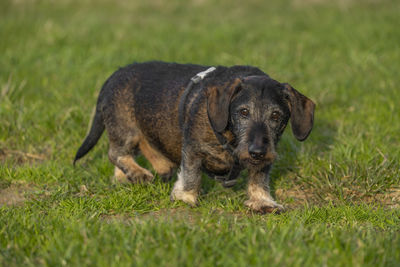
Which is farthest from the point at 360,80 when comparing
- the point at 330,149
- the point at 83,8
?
the point at 83,8

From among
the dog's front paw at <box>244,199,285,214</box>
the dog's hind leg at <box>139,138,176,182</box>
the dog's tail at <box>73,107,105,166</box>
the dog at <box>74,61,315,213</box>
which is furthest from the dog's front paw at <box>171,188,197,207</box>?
the dog's tail at <box>73,107,105,166</box>

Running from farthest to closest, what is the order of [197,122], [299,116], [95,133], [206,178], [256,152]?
[95,133] < [206,178] < [197,122] < [299,116] < [256,152]

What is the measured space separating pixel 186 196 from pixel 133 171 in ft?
2.98

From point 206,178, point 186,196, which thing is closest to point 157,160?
point 206,178

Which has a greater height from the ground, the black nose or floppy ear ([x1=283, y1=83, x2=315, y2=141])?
floppy ear ([x1=283, y1=83, x2=315, y2=141])

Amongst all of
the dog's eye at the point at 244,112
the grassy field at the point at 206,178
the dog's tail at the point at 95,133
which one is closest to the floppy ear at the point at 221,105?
the dog's eye at the point at 244,112

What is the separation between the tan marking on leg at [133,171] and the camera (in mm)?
5371

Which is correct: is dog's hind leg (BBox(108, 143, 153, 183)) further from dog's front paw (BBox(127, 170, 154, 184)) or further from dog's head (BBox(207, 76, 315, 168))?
dog's head (BBox(207, 76, 315, 168))

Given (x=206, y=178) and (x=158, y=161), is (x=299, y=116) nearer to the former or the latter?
(x=206, y=178)

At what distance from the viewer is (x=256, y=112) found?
423 cm

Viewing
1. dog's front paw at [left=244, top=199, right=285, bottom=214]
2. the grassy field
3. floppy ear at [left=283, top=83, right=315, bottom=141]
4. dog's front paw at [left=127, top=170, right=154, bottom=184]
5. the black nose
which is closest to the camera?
the grassy field

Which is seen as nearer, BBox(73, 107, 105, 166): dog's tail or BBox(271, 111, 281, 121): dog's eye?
BBox(271, 111, 281, 121): dog's eye

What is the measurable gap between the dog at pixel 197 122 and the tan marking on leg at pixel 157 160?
0.04 ft

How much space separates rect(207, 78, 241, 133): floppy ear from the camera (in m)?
4.26
